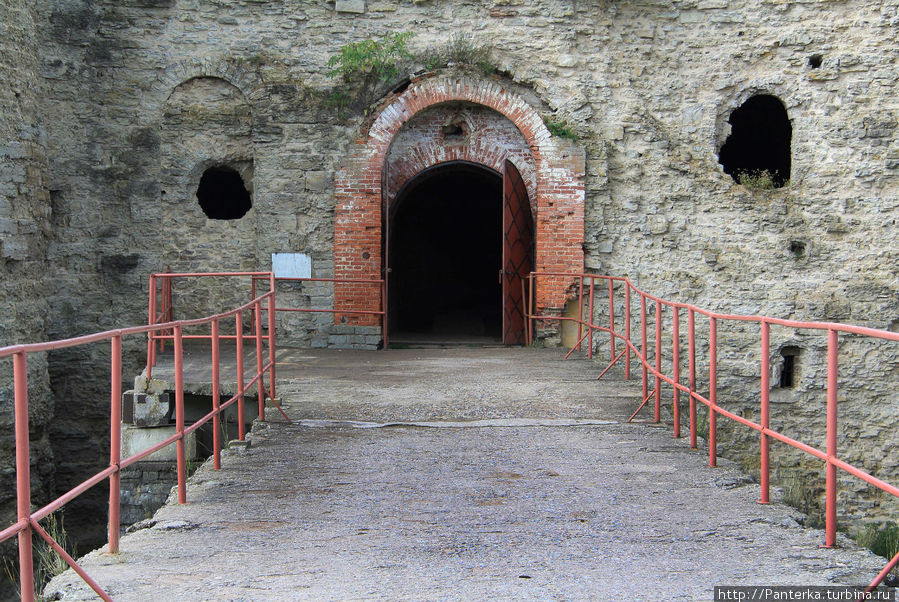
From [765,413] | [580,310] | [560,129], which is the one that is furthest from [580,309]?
[765,413]

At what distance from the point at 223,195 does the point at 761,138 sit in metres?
8.66

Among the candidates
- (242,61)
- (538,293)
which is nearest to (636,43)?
(538,293)

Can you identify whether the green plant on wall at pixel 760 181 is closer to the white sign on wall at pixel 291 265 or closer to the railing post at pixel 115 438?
the white sign on wall at pixel 291 265

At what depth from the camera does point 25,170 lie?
10.3 m

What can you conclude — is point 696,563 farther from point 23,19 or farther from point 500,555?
point 23,19

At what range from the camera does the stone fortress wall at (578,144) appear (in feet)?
37.0

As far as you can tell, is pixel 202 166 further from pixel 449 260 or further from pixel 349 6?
pixel 449 260

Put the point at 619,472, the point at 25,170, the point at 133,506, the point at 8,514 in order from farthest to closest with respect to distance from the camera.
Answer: the point at 25,170 < the point at 8,514 < the point at 133,506 < the point at 619,472

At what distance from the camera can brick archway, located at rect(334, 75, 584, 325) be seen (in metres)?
11.7

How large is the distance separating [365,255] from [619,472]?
6.95 metres

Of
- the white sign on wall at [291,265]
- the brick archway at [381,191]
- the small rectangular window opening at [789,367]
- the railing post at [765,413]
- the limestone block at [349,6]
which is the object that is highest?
the limestone block at [349,6]

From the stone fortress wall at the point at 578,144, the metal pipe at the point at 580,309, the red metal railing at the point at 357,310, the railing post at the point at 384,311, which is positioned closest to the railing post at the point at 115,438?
the red metal railing at the point at 357,310

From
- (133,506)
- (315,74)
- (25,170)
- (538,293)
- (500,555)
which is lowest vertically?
(133,506)

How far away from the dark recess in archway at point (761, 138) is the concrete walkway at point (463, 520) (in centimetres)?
731
